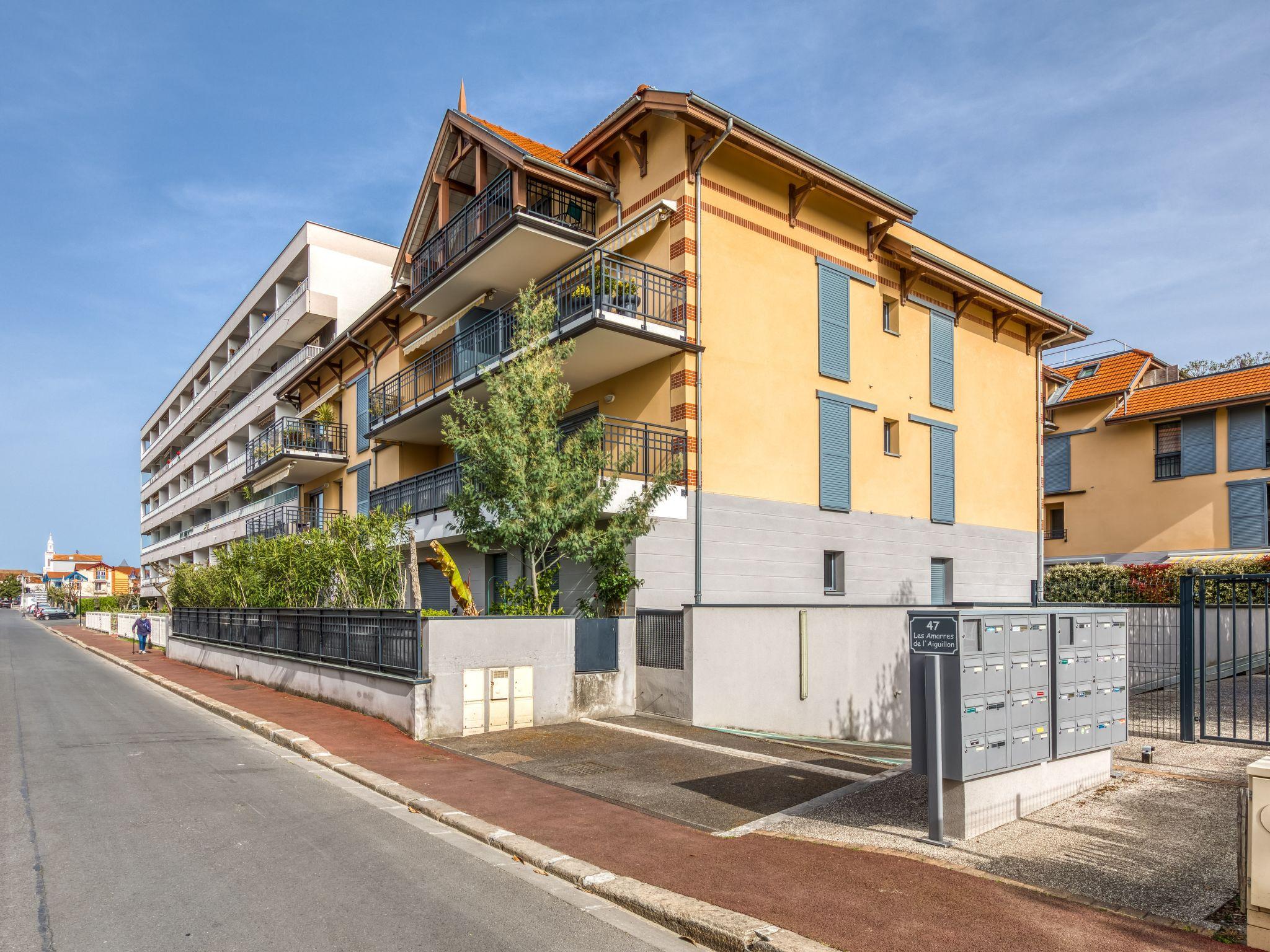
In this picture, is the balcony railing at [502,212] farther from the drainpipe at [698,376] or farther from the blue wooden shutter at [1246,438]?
the blue wooden shutter at [1246,438]

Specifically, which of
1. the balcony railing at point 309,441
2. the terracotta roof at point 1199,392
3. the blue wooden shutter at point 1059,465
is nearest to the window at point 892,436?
the terracotta roof at point 1199,392

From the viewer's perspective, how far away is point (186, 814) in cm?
738

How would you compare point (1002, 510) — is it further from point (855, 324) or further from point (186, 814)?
point (186, 814)

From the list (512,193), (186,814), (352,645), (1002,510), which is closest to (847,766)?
(186,814)

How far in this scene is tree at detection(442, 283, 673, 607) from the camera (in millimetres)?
13438

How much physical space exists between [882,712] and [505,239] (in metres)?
11.5

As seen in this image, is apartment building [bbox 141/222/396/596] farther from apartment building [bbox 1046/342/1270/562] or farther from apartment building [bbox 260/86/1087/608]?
apartment building [bbox 1046/342/1270/562]

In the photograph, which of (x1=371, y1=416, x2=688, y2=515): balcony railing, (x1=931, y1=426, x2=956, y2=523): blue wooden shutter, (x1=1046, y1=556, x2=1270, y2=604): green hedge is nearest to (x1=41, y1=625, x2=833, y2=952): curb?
(x1=371, y1=416, x2=688, y2=515): balcony railing

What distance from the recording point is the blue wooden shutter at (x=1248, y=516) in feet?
85.1

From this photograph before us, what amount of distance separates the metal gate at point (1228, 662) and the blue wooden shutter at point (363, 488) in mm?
22138

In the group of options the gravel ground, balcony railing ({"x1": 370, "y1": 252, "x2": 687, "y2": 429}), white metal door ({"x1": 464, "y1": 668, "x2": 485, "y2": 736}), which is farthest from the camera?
balcony railing ({"x1": 370, "y1": 252, "x2": 687, "y2": 429})

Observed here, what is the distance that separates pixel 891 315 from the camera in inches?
790

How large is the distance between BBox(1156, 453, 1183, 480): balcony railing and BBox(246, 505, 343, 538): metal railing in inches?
1086

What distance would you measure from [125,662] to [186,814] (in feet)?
75.1
